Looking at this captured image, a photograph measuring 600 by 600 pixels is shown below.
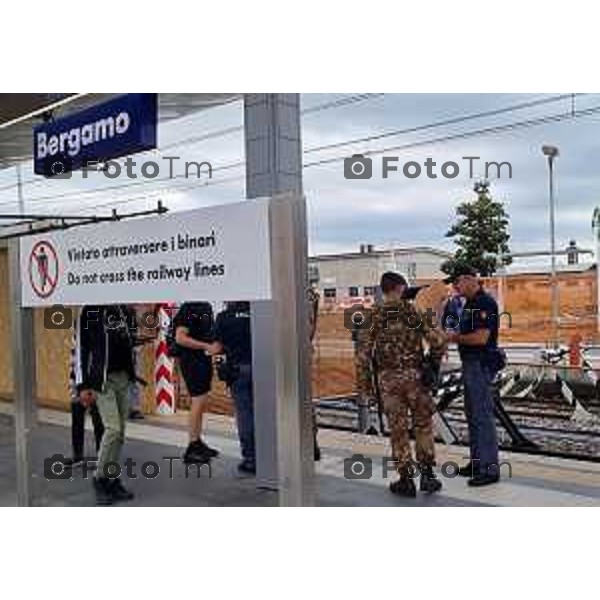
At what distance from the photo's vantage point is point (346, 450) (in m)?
7.91

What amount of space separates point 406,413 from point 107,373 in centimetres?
216

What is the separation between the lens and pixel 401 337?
20.6 ft

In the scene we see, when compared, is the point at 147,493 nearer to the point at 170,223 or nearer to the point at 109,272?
the point at 109,272

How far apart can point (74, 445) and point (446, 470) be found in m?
3.37

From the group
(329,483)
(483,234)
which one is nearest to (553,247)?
(483,234)

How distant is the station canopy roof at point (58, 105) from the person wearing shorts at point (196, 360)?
1.81m

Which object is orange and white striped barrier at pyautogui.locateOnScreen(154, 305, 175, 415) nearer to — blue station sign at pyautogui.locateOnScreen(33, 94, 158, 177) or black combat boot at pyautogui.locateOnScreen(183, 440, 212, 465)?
black combat boot at pyautogui.locateOnScreen(183, 440, 212, 465)

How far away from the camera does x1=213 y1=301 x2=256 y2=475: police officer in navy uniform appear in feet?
23.8

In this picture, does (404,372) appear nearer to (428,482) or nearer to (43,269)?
(428,482)

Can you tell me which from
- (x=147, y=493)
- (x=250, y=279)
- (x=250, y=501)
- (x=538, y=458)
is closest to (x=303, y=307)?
(x=250, y=279)

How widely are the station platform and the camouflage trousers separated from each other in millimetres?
314

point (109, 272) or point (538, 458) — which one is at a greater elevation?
point (109, 272)

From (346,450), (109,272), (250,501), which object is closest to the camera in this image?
(109,272)

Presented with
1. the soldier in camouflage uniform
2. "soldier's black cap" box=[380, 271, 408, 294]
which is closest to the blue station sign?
"soldier's black cap" box=[380, 271, 408, 294]
